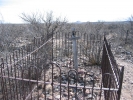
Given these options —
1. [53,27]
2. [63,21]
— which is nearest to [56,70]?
[53,27]

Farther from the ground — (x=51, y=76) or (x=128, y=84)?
(x=51, y=76)

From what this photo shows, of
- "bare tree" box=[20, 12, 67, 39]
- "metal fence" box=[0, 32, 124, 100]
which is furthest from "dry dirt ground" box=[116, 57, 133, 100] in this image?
"bare tree" box=[20, 12, 67, 39]

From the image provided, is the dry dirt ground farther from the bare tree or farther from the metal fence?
the bare tree

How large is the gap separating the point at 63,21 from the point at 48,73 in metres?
4.53

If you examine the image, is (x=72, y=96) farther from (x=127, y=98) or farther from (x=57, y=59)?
(x=57, y=59)

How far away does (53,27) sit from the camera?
7984 millimetres

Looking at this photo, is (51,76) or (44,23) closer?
(51,76)

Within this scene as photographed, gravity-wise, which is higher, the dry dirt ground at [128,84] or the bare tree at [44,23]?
the bare tree at [44,23]

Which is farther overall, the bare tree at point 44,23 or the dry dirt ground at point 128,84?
the bare tree at point 44,23

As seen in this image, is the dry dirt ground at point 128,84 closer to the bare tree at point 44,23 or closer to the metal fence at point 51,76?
the metal fence at point 51,76

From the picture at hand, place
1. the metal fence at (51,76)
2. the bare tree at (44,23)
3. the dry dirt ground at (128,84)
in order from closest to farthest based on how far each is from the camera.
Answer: the metal fence at (51,76), the dry dirt ground at (128,84), the bare tree at (44,23)

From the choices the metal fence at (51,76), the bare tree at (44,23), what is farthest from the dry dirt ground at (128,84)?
the bare tree at (44,23)

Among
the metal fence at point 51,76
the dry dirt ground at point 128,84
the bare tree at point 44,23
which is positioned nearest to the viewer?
the metal fence at point 51,76

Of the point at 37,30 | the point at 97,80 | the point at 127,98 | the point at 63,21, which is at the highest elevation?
the point at 63,21
